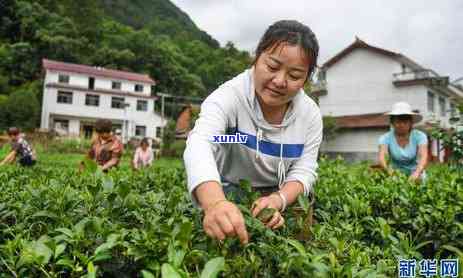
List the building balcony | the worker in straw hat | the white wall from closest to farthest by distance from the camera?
1. the worker in straw hat
2. the building balcony
3. the white wall

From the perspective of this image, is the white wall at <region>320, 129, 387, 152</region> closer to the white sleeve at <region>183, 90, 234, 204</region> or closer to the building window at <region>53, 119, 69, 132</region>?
the building window at <region>53, 119, 69, 132</region>

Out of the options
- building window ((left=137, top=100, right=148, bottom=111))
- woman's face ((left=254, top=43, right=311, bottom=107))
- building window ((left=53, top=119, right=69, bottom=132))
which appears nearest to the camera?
woman's face ((left=254, top=43, right=311, bottom=107))

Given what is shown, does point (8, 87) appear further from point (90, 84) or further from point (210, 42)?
point (210, 42)

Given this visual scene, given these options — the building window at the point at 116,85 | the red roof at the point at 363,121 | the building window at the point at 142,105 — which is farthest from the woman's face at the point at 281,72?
the building window at the point at 142,105

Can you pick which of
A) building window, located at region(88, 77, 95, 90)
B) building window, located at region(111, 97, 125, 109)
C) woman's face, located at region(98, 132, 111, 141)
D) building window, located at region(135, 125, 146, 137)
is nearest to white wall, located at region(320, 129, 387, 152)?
building window, located at region(135, 125, 146, 137)

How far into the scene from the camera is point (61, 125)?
1436 inches

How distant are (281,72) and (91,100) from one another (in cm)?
3738

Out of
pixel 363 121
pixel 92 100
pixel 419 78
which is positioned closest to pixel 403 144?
pixel 419 78

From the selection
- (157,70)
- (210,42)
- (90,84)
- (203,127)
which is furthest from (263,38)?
(210,42)

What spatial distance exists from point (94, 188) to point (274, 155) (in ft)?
2.55

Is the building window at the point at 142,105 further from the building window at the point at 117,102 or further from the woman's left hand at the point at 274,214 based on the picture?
the woman's left hand at the point at 274,214

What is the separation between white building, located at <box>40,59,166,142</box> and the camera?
35.6 meters

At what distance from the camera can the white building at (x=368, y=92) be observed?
25.4 metres

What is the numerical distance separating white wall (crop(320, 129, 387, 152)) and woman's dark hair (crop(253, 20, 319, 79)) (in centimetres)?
2478
